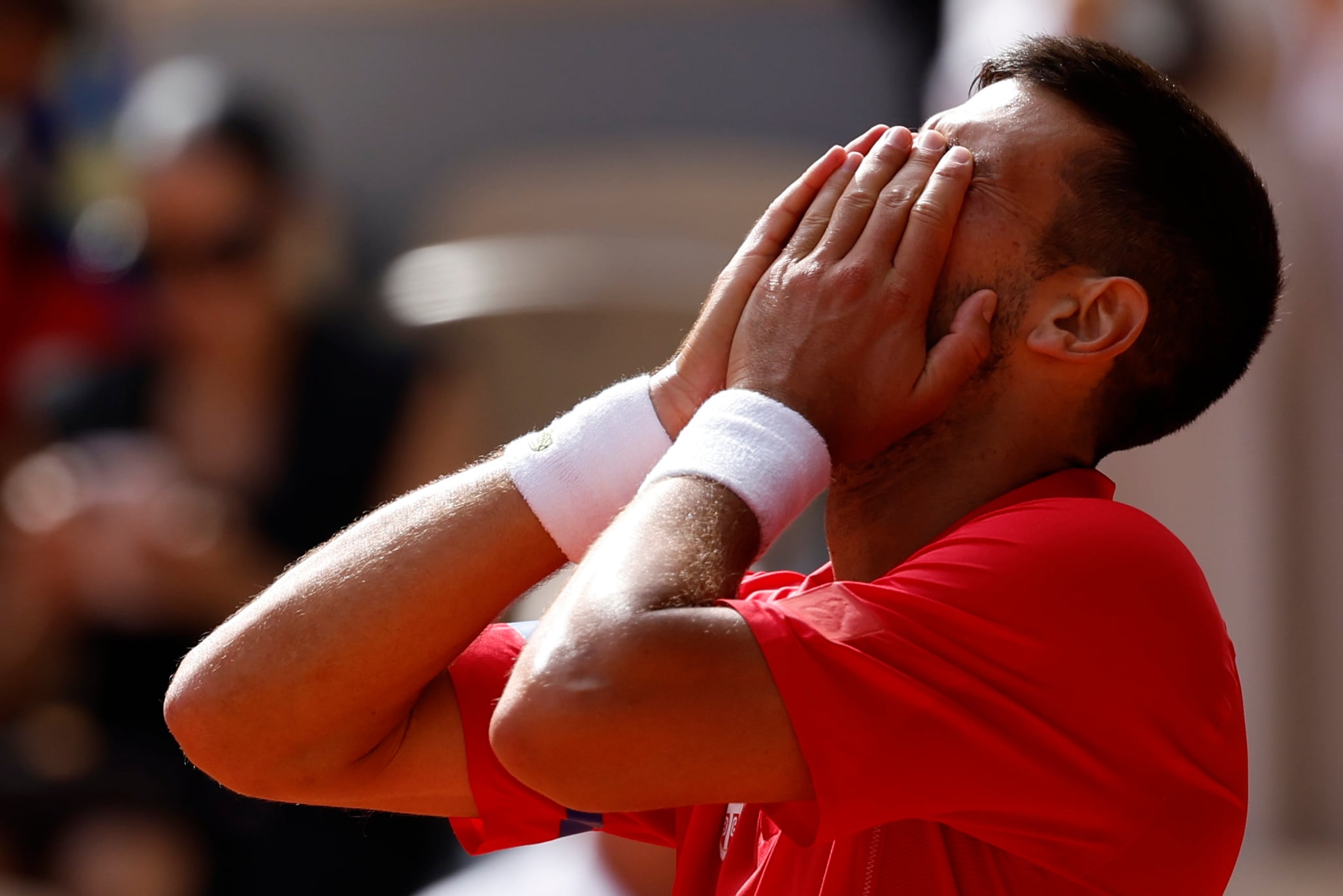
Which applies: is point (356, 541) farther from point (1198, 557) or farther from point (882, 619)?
point (1198, 557)

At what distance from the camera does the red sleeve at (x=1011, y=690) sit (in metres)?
1.22

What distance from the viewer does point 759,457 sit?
134cm

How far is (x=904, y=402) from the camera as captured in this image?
1434mm

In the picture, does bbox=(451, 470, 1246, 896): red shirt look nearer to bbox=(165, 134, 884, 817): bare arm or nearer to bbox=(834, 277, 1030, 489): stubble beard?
bbox=(834, 277, 1030, 489): stubble beard

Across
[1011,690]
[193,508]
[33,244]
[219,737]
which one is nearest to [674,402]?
[1011,690]

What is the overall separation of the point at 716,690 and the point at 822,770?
0.34ft

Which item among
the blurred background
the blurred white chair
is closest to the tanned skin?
the blurred background

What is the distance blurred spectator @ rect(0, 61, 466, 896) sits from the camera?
11.0 ft

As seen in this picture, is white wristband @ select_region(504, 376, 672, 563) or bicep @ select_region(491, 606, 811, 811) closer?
bicep @ select_region(491, 606, 811, 811)

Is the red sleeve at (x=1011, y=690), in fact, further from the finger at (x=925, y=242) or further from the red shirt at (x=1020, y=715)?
the finger at (x=925, y=242)

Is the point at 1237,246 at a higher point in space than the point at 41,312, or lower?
higher

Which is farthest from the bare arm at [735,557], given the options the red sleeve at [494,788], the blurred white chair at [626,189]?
the blurred white chair at [626,189]

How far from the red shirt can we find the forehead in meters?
0.29

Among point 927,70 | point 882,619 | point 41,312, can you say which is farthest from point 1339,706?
point 41,312
